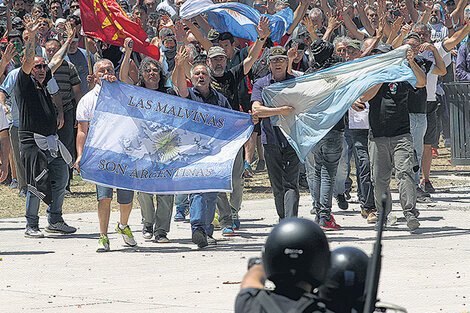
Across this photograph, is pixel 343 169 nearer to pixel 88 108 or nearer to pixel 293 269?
pixel 88 108

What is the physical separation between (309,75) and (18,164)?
586 centimetres

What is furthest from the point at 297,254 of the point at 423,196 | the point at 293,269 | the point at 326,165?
the point at 423,196

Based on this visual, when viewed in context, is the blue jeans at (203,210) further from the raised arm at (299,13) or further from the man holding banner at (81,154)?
the raised arm at (299,13)

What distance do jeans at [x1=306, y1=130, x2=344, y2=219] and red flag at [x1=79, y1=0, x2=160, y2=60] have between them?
2.68 m

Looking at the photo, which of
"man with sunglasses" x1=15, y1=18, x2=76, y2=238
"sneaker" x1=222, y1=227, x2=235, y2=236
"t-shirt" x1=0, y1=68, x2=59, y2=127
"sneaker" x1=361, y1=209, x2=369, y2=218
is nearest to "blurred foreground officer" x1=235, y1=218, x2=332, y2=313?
"sneaker" x1=222, y1=227, x2=235, y2=236

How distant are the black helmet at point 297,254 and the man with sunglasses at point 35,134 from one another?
778cm

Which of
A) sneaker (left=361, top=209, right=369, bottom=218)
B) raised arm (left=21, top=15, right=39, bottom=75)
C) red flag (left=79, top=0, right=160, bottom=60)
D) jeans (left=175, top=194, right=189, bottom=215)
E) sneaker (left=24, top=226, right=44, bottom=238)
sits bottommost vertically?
sneaker (left=24, top=226, right=44, bottom=238)

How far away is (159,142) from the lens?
976 centimetres

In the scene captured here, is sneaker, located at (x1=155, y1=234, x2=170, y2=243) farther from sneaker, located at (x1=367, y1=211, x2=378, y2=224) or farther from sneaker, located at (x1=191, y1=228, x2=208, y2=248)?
sneaker, located at (x1=367, y1=211, x2=378, y2=224)

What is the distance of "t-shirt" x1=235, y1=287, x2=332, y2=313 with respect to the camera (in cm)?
296

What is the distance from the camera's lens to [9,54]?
10.8 meters

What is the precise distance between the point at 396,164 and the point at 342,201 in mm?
2026

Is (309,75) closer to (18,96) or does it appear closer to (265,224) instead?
(265,224)

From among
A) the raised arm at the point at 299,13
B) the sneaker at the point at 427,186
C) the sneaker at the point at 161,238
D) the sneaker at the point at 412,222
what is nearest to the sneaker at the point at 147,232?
the sneaker at the point at 161,238
